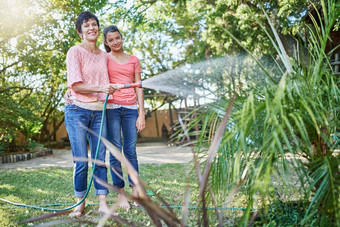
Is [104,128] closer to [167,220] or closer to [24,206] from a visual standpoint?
[24,206]

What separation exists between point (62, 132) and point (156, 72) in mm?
5423

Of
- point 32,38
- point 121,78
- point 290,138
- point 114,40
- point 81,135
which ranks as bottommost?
point 290,138

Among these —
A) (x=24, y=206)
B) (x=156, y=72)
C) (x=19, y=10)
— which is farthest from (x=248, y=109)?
(x=156, y=72)

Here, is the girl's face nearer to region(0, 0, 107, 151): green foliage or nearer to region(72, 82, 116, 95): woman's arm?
region(72, 82, 116, 95): woman's arm

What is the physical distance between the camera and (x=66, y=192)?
141 inches

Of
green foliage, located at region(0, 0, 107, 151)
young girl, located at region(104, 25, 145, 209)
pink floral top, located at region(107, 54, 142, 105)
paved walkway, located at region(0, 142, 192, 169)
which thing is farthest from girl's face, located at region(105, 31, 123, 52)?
green foliage, located at region(0, 0, 107, 151)

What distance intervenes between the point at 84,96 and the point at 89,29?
559 mm

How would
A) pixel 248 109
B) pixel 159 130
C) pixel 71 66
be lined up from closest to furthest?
pixel 248 109 < pixel 71 66 < pixel 159 130

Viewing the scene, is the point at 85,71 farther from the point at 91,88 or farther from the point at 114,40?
the point at 114,40

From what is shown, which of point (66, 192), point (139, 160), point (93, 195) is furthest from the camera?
point (139, 160)

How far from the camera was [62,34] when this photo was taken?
25.9ft

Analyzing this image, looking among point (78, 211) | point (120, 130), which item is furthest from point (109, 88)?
point (78, 211)

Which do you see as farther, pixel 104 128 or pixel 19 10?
pixel 19 10

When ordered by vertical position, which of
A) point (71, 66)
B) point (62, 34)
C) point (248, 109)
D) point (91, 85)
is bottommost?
point (248, 109)
